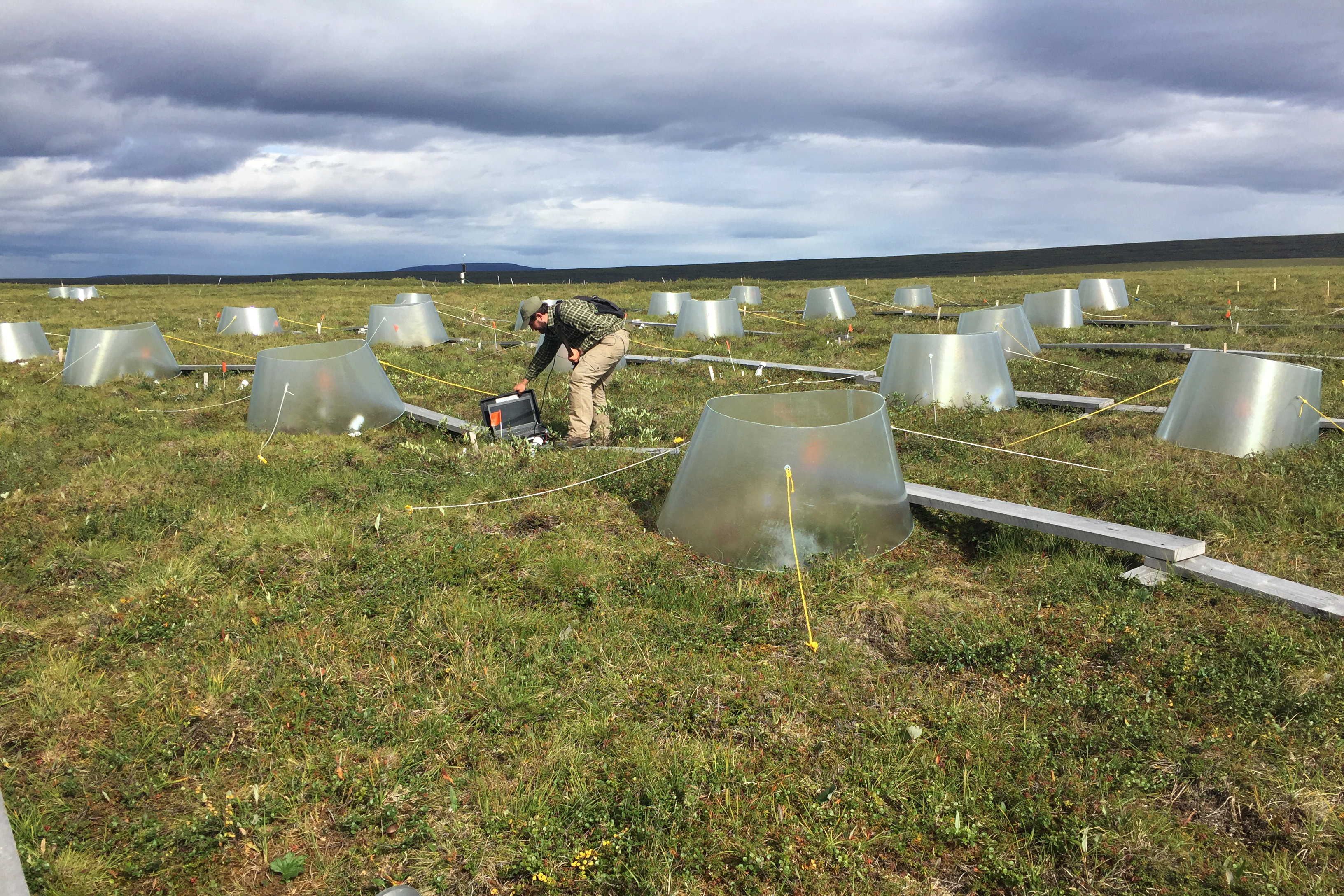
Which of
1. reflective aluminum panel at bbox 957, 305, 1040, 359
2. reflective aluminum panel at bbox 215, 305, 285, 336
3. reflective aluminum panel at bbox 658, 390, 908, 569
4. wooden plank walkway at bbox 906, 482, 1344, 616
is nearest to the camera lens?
wooden plank walkway at bbox 906, 482, 1344, 616

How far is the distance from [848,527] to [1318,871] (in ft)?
9.15

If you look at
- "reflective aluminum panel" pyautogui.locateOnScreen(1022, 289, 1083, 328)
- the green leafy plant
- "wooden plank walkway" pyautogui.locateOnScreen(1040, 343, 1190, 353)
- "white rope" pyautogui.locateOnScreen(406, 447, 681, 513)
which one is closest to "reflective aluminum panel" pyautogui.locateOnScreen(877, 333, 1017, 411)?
"white rope" pyautogui.locateOnScreen(406, 447, 681, 513)

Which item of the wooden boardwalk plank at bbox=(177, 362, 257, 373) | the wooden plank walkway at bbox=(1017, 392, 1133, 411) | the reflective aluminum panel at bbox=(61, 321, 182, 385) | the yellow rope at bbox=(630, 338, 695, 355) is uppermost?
the reflective aluminum panel at bbox=(61, 321, 182, 385)

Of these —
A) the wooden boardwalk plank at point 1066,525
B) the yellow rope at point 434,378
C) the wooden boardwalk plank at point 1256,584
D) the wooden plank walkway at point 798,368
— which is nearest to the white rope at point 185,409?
the yellow rope at point 434,378

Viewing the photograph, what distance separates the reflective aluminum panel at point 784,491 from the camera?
16.8ft

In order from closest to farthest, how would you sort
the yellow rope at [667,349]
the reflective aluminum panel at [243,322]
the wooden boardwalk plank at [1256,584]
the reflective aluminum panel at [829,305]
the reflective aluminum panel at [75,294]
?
the wooden boardwalk plank at [1256,584] → the yellow rope at [667,349] → the reflective aluminum panel at [243,322] → the reflective aluminum panel at [829,305] → the reflective aluminum panel at [75,294]

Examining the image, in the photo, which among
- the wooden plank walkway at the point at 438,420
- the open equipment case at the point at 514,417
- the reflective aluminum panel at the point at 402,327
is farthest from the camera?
the reflective aluminum panel at the point at 402,327

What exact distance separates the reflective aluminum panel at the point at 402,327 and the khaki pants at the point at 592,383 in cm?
879

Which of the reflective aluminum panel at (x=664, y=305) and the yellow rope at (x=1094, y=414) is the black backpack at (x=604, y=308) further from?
the reflective aluminum panel at (x=664, y=305)

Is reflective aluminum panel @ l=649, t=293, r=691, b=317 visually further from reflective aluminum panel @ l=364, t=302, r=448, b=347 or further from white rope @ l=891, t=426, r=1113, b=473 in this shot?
white rope @ l=891, t=426, r=1113, b=473

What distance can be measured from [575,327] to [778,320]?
1233 cm

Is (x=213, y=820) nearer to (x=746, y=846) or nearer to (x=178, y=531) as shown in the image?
(x=746, y=846)

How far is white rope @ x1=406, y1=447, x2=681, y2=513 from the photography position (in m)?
6.29

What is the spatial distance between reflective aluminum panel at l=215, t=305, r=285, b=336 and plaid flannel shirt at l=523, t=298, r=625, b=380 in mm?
12233
